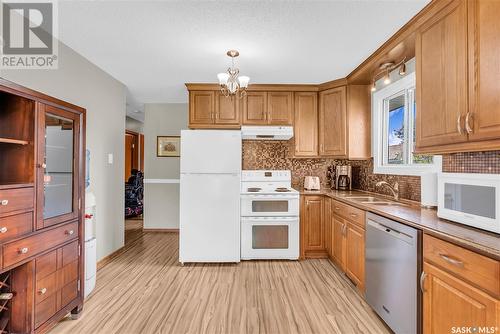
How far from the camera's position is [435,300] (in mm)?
1451

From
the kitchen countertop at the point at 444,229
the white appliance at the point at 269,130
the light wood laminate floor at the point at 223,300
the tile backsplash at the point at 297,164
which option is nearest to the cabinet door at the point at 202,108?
the white appliance at the point at 269,130

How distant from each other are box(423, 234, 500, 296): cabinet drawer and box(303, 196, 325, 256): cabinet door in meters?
1.87

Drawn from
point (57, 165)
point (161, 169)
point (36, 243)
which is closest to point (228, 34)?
point (57, 165)

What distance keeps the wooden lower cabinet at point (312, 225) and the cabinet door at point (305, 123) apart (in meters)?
0.73

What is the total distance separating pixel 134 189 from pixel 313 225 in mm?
4654

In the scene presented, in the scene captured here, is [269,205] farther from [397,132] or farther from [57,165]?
[57,165]

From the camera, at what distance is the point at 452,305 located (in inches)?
52.4

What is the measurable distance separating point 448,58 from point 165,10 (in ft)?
6.67

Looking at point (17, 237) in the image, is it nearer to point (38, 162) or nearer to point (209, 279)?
point (38, 162)

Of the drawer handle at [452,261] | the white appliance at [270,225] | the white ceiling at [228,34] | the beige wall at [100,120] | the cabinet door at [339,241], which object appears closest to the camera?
the drawer handle at [452,261]

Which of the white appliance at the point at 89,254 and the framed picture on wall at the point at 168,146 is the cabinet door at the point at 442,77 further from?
the framed picture on wall at the point at 168,146

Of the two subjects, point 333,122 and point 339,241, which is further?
point 333,122

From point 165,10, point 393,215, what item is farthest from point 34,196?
point 393,215

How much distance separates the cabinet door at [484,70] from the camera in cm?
133
